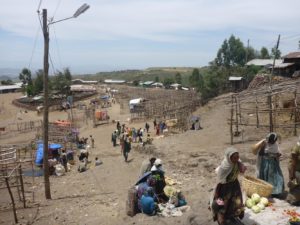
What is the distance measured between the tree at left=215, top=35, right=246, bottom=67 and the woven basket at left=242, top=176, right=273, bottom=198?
6459cm

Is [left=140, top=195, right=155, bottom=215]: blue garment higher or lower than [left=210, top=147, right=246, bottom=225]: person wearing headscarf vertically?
lower

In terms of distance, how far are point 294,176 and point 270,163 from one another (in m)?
0.64

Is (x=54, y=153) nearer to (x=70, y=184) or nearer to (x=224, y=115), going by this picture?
(x=70, y=184)

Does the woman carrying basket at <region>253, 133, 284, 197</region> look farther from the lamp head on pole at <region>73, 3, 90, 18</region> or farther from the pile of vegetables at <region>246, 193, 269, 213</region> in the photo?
the lamp head on pole at <region>73, 3, 90, 18</region>

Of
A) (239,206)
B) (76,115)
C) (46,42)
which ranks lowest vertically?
(76,115)

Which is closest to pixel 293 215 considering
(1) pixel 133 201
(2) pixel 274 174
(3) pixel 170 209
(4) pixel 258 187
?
(4) pixel 258 187

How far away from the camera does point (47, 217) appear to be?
11062 mm

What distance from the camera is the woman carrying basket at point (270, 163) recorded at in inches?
305

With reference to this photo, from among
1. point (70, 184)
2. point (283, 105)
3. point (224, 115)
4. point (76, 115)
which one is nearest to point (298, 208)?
point (70, 184)

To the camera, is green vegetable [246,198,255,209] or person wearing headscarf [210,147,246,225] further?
green vegetable [246,198,255,209]

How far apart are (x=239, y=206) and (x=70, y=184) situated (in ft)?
34.1

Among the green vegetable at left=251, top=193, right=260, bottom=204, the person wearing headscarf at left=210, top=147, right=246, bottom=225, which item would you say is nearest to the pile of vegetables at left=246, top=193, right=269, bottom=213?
the green vegetable at left=251, top=193, right=260, bottom=204

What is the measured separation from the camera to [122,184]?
14477 mm

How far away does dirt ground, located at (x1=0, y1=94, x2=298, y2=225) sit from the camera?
9.70m
